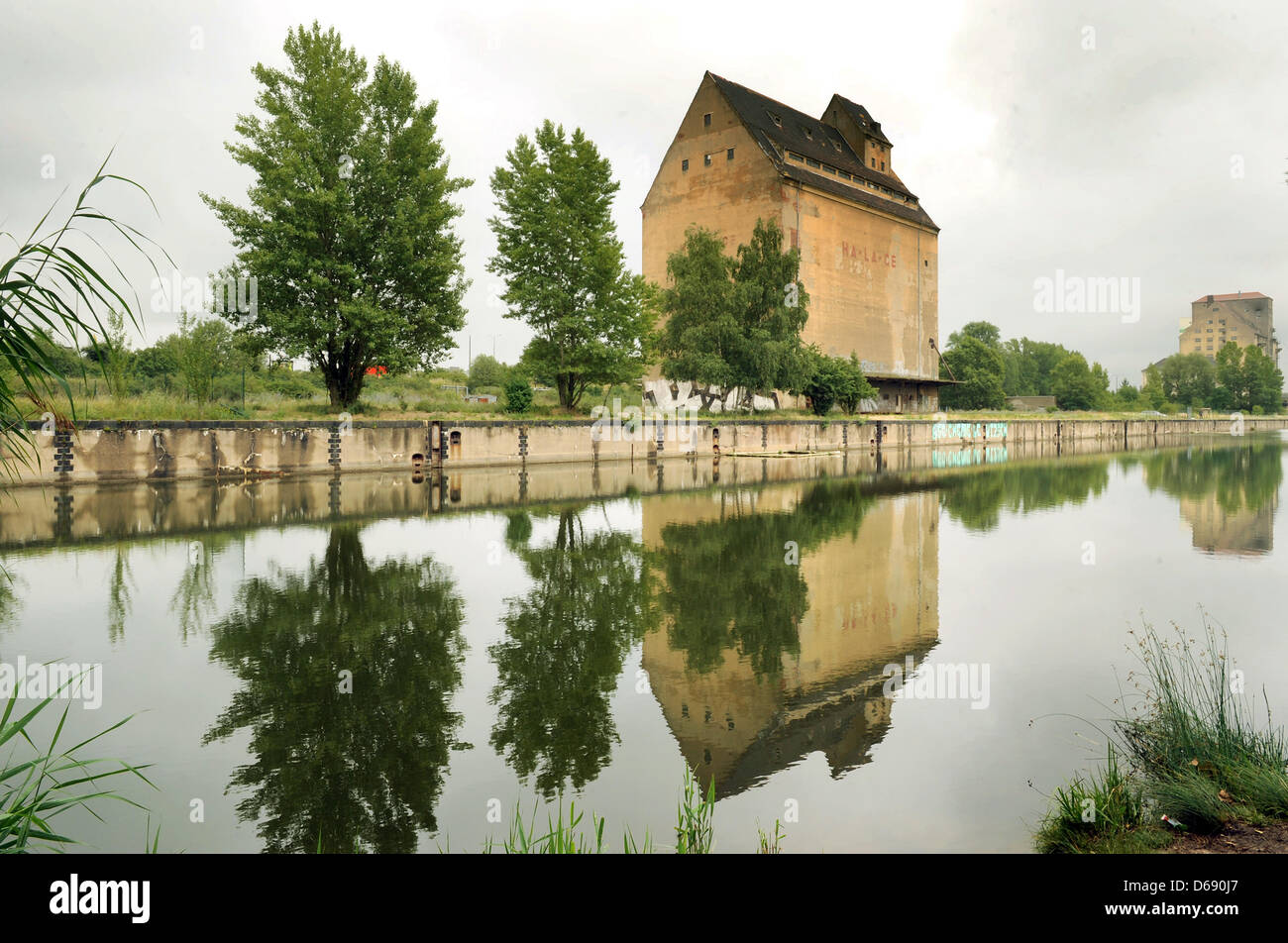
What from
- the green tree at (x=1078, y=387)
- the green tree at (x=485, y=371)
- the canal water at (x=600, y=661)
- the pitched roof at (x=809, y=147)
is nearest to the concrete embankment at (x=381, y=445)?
the canal water at (x=600, y=661)

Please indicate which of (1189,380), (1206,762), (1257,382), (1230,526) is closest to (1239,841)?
(1206,762)

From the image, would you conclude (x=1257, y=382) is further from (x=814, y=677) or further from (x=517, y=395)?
(x=814, y=677)

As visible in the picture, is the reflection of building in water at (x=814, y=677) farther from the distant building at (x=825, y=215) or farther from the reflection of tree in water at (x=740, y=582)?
the distant building at (x=825, y=215)

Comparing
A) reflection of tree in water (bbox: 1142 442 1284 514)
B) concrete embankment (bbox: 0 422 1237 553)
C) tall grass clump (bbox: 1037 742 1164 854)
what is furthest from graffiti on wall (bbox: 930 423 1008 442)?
tall grass clump (bbox: 1037 742 1164 854)

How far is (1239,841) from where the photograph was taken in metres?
4.06

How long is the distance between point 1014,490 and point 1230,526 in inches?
351

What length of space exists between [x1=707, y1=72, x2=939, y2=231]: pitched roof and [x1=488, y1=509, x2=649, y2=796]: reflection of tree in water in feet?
166

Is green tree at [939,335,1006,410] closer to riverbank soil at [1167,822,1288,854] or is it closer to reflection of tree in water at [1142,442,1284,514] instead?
reflection of tree in water at [1142,442,1284,514]

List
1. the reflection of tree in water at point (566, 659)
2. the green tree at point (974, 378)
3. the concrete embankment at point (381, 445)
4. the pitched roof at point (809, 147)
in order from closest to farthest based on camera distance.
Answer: the reflection of tree in water at point (566, 659)
the concrete embankment at point (381, 445)
the pitched roof at point (809, 147)
the green tree at point (974, 378)

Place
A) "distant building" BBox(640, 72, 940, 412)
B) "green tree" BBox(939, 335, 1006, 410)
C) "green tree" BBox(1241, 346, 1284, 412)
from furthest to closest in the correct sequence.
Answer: "green tree" BBox(1241, 346, 1284, 412)
"green tree" BBox(939, 335, 1006, 410)
"distant building" BBox(640, 72, 940, 412)

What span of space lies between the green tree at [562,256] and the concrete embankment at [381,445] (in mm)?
4155

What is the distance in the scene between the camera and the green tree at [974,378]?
285 ft

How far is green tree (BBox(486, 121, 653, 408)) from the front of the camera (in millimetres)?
38188
